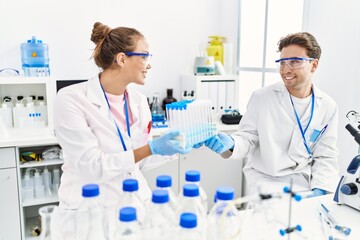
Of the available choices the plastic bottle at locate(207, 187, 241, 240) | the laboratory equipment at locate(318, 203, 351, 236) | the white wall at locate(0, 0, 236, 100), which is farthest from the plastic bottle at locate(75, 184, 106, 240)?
the white wall at locate(0, 0, 236, 100)

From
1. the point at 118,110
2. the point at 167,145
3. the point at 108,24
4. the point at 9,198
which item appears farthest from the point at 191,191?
the point at 108,24

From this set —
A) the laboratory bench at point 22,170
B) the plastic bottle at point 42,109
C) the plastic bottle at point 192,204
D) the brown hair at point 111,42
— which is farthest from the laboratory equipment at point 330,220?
the plastic bottle at point 42,109

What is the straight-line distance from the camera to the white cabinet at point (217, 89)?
125 inches

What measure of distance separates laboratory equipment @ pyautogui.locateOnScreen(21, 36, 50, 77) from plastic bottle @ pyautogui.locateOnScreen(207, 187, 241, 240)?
2300 mm

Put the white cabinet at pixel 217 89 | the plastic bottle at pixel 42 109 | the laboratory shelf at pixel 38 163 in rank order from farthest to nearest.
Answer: the white cabinet at pixel 217 89, the plastic bottle at pixel 42 109, the laboratory shelf at pixel 38 163

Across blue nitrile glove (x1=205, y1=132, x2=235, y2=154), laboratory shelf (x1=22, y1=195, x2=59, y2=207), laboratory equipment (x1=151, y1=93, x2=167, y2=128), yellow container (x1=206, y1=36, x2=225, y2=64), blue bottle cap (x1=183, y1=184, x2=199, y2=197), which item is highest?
yellow container (x1=206, y1=36, x2=225, y2=64)

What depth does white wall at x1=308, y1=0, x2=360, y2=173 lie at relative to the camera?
2.23 metres

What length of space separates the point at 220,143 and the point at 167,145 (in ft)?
1.60

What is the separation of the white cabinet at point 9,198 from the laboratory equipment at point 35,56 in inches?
29.9

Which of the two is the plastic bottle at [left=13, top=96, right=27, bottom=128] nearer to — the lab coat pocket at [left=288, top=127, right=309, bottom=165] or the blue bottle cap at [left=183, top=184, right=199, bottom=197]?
the lab coat pocket at [left=288, top=127, right=309, bottom=165]

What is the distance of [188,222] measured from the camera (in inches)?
33.0

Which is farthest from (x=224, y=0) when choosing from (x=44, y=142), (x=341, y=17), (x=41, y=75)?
(x=44, y=142)

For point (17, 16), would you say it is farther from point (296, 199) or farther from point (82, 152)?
point (296, 199)

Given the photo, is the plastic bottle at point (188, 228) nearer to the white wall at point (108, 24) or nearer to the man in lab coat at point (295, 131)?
the man in lab coat at point (295, 131)
